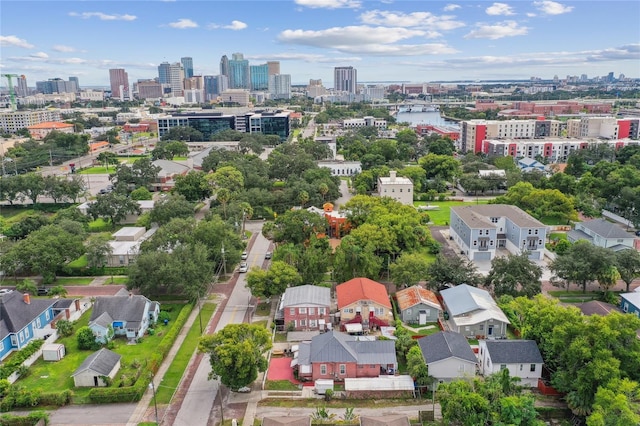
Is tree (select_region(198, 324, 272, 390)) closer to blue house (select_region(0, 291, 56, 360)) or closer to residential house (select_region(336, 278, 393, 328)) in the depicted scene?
residential house (select_region(336, 278, 393, 328))

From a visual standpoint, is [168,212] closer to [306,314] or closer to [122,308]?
[122,308]

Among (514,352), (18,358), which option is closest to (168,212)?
(18,358)

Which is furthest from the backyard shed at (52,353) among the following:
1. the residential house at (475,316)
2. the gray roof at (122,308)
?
the residential house at (475,316)

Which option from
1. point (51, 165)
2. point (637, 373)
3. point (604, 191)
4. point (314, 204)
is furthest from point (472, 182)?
point (51, 165)

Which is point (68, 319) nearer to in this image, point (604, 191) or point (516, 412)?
→ point (516, 412)

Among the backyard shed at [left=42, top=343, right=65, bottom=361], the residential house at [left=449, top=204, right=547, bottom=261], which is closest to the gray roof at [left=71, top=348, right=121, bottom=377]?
the backyard shed at [left=42, top=343, right=65, bottom=361]

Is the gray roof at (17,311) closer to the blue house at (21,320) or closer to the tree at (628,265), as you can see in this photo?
the blue house at (21,320)
